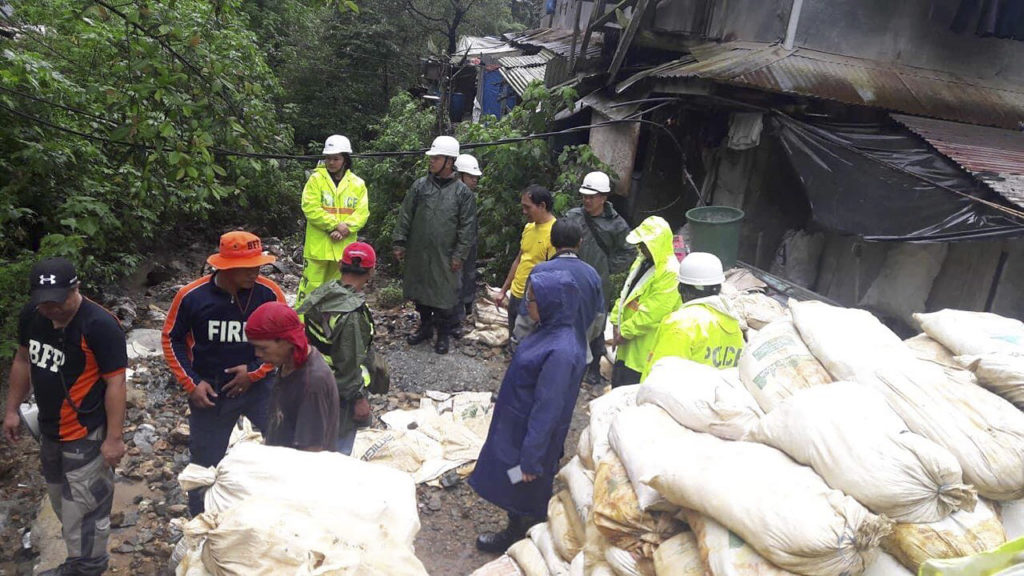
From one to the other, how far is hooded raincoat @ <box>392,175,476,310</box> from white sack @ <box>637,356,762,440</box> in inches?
134

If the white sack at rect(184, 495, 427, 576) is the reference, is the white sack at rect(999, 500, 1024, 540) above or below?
above

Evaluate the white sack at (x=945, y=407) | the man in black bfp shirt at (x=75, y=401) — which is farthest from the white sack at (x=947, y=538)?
the man in black bfp shirt at (x=75, y=401)

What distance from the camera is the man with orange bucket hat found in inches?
120

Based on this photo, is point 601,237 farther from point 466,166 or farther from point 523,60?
point 523,60

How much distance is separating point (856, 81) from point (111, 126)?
21.4ft

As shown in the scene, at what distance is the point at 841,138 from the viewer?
18.5 feet

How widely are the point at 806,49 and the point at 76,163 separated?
272 inches

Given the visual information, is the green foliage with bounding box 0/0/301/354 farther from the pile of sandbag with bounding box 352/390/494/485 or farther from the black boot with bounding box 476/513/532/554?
the black boot with bounding box 476/513/532/554

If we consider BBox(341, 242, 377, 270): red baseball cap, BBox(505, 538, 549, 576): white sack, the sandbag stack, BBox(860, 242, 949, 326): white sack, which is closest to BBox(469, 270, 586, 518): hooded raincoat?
BBox(505, 538, 549, 576): white sack

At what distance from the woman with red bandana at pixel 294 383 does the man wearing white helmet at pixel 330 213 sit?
2.60 meters

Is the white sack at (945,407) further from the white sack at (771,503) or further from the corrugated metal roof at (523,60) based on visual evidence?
the corrugated metal roof at (523,60)

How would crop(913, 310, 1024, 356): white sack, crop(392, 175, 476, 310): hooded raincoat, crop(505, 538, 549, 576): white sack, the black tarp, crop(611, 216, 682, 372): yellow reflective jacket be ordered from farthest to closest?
crop(392, 175, 476, 310): hooded raincoat, the black tarp, crop(611, 216, 682, 372): yellow reflective jacket, crop(505, 538, 549, 576): white sack, crop(913, 310, 1024, 356): white sack

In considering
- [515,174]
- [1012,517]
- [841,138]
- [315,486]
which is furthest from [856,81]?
[315,486]

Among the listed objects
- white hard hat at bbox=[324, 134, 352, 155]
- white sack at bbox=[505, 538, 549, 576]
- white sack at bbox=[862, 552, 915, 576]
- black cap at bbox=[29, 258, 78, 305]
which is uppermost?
white hard hat at bbox=[324, 134, 352, 155]
